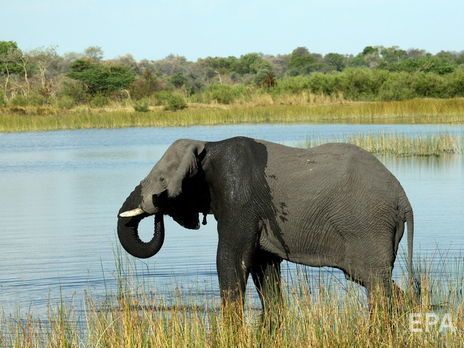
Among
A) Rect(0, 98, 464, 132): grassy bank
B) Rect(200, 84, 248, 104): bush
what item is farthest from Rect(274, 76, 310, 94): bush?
Rect(0, 98, 464, 132): grassy bank

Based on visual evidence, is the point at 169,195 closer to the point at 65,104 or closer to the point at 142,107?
the point at 142,107

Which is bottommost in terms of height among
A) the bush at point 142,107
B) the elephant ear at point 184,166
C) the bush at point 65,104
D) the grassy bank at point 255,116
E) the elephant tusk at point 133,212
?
→ the grassy bank at point 255,116

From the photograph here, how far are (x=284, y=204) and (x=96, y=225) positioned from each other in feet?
25.2

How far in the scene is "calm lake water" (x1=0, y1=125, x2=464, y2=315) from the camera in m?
10.7

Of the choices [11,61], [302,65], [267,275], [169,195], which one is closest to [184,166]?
[169,195]

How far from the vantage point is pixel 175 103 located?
49.0m

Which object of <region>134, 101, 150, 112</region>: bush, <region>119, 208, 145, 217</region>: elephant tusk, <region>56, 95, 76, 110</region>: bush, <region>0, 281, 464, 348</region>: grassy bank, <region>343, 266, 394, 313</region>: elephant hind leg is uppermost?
<region>119, 208, 145, 217</region>: elephant tusk

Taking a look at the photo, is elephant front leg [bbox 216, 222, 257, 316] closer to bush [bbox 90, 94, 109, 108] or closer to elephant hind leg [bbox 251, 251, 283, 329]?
elephant hind leg [bbox 251, 251, 283, 329]

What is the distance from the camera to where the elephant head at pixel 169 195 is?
7.84 metres

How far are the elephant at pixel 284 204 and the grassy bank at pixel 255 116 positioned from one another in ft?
104

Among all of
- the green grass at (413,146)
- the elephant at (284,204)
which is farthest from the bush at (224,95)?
the elephant at (284,204)

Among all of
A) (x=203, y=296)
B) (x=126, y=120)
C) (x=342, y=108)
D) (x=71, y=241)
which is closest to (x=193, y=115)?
(x=126, y=120)

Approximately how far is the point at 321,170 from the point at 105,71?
56.7m

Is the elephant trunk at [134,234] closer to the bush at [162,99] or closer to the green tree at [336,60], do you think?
the bush at [162,99]
